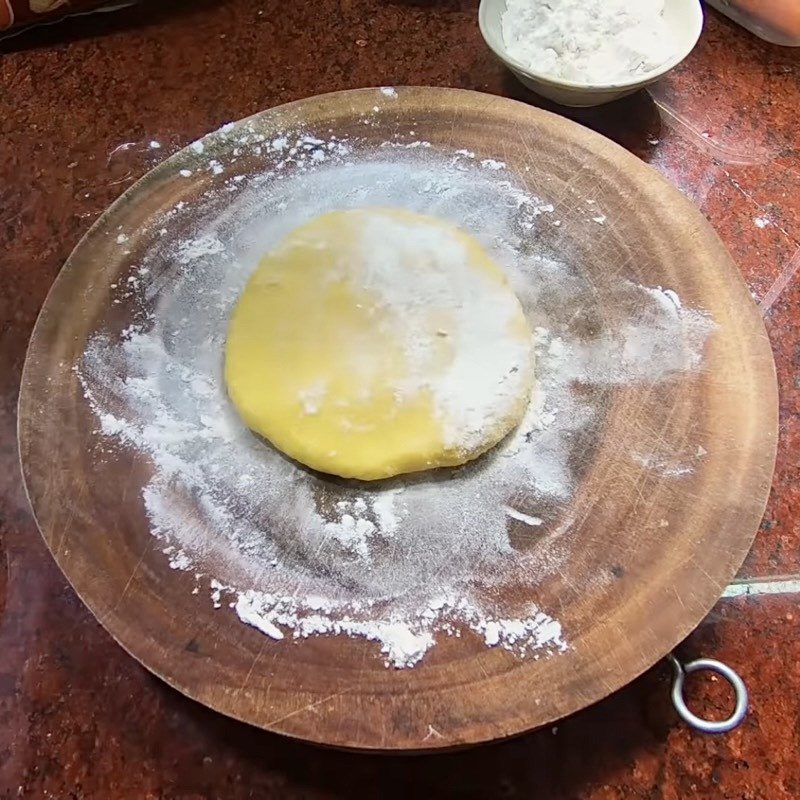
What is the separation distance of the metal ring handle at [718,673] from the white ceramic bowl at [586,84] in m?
0.80

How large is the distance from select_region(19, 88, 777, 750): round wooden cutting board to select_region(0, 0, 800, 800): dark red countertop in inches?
5.7

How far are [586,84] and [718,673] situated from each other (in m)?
0.82

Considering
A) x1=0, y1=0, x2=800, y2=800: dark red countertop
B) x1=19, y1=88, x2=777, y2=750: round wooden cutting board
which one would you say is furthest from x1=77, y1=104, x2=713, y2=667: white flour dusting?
x1=0, y1=0, x2=800, y2=800: dark red countertop

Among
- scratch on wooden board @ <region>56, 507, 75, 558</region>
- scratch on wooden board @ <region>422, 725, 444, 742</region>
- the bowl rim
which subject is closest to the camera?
scratch on wooden board @ <region>422, 725, 444, 742</region>

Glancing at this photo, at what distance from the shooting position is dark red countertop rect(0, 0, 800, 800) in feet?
2.60

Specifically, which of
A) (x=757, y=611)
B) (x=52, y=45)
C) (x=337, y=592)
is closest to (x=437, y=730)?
(x=337, y=592)

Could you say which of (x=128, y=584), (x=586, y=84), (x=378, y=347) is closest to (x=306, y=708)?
(x=128, y=584)

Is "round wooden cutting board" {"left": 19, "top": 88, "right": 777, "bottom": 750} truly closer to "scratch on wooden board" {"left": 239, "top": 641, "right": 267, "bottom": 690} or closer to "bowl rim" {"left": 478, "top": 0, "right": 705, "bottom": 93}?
"scratch on wooden board" {"left": 239, "top": 641, "right": 267, "bottom": 690}

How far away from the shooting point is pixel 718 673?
2.69 feet

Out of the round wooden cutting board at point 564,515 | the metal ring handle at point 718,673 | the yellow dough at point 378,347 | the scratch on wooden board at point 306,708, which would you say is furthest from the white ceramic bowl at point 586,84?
the scratch on wooden board at point 306,708

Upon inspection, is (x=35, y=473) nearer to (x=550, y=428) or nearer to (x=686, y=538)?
(x=550, y=428)

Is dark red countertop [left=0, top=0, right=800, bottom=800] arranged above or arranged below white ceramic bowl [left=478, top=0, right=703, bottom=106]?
below

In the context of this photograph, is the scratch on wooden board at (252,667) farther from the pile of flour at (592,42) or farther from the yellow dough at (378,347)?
the pile of flour at (592,42)

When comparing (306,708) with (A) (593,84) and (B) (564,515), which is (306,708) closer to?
(B) (564,515)
